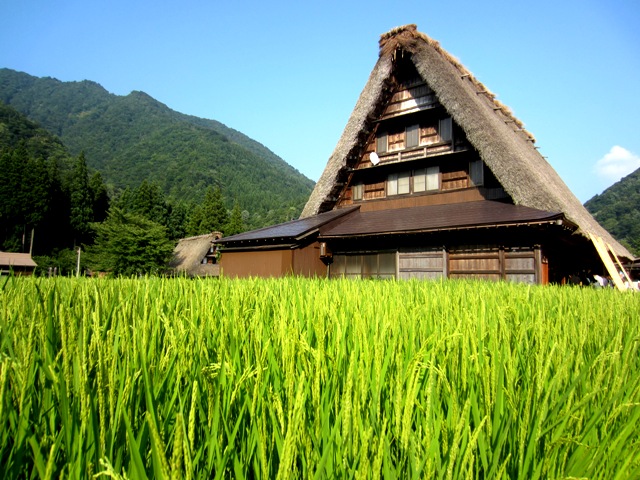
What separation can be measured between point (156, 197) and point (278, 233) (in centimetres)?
4034

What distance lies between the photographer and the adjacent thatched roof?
31750 mm

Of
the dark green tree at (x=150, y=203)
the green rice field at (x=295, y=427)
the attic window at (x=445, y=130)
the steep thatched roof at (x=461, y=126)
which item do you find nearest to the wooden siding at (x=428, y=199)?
the steep thatched roof at (x=461, y=126)

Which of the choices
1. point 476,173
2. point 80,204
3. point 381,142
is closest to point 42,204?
point 80,204

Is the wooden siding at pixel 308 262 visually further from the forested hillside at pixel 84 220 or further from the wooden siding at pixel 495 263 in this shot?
the forested hillside at pixel 84 220

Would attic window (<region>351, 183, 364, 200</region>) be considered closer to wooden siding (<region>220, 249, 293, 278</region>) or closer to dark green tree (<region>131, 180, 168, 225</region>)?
wooden siding (<region>220, 249, 293, 278</region>)

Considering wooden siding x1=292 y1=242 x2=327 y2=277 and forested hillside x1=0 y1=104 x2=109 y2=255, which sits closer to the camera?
wooden siding x1=292 y1=242 x2=327 y2=277

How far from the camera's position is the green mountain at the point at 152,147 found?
273 ft

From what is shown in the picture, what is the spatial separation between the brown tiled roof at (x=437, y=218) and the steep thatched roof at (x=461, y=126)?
0.66 m

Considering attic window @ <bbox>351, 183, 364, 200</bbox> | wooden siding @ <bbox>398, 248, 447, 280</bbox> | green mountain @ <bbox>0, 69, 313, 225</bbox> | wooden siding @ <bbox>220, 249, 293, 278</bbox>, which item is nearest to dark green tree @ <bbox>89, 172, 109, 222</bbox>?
green mountain @ <bbox>0, 69, 313, 225</bbox>

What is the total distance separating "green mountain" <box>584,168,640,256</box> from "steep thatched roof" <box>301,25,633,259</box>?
113 feet

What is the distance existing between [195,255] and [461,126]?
27383mm

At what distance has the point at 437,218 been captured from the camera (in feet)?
30.7

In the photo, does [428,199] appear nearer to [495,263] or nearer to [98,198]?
[495,263]

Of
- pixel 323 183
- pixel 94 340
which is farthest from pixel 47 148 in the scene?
pixel 94 340
